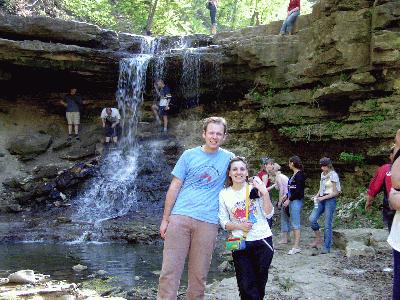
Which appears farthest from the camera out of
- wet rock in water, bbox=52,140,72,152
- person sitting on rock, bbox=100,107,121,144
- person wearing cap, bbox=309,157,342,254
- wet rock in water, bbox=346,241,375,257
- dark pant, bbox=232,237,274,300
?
wet rock in water, bbox=52,140,72,152

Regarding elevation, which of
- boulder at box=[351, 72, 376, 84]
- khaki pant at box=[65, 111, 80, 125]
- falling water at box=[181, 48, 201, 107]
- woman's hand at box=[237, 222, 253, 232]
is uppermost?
falling water at box=[181, 48, 201, 107]

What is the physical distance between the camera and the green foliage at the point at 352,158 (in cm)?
1259

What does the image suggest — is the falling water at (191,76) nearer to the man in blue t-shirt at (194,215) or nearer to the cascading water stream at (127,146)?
the cascading water stream at (127,146)

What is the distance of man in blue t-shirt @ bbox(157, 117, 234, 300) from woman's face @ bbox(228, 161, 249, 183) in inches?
5.1

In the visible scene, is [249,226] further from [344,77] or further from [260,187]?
[344,77]

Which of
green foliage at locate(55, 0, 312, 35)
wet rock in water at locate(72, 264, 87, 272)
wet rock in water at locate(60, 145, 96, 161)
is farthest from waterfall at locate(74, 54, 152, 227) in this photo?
green foliage at locate(55, 0, 312, 35)

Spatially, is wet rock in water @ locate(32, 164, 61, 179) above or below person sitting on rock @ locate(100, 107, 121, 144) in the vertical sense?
below

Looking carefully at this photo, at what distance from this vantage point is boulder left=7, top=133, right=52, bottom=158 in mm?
16844

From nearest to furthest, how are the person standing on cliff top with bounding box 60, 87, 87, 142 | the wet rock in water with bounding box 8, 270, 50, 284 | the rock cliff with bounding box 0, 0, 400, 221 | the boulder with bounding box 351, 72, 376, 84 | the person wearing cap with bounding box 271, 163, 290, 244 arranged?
the wet rock in water with bounding box 8, 270, 50, 284, the person wearing cap with bounding box 271, 163, 290, 244, the boulder with bounding box 351, 72, 376, 84, the rock cliff with bounding box 0, 0, 400, 221, the person standing on cliff top with bounding box 60, 87, 87, 142

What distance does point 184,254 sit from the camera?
4.04 metres

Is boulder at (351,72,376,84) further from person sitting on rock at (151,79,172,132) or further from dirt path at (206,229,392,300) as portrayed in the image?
person sitting on rock at (151,79,172,132)

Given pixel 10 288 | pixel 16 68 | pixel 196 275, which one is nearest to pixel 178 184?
pixel 196 275

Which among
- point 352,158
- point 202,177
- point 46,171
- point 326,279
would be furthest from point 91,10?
point 202,177

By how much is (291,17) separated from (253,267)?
1217cm
